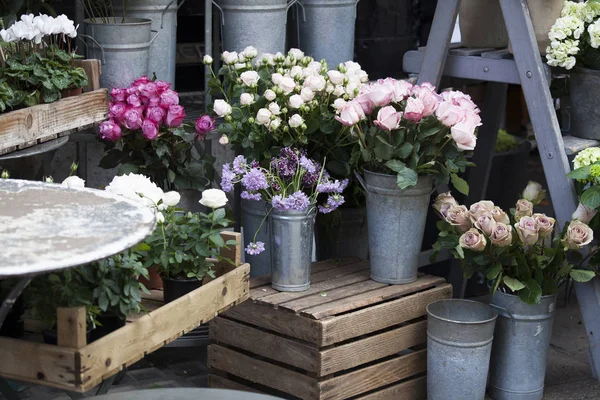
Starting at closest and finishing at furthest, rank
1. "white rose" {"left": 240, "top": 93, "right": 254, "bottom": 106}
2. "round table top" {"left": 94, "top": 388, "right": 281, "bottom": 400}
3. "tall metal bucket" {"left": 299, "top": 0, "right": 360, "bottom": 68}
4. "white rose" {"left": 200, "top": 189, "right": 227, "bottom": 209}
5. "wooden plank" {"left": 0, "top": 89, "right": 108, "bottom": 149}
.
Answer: "round table top" {"left": 94, "top": 388, "right": 281, "bottom": 400} → "white rose" {"left": 200, "top": 189, "right": 227, "bottom": 209} → "wooden plank" {"left": 0, "top": 89, "right": 108, "bottom": 149} → "white rose" {"left": 240, "top": 93, "right": 254, "bottom": 106} → "tall metal bucket" {"left": 299, "top": 0, "right": 360, "bottom": 68}

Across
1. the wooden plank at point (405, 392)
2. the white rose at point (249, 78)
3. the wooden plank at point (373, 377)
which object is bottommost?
the wooden plank at point (405, 392)

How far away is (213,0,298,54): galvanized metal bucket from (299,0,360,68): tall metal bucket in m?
0.17

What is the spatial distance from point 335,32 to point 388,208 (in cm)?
84

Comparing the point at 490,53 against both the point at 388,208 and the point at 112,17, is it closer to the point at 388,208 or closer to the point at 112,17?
the point at 388,208

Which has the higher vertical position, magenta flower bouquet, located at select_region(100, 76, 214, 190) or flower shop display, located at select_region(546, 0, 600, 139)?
flower shop display, located at select_region(546, 0, 600, 139)

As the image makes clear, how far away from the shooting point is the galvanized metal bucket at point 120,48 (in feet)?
10.8

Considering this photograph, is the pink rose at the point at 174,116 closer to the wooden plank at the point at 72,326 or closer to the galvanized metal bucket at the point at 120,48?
the galvanized metal bucket at the point at 120,48

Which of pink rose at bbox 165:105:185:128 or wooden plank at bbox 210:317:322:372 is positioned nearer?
wooden plank at bbox 210:317:322:372

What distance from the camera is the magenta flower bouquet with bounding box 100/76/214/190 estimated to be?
319cm

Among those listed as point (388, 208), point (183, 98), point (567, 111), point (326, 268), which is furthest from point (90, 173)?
point (567, 111)

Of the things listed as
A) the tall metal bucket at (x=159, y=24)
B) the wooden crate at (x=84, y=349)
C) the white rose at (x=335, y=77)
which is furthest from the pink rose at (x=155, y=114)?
the wooden crate at (x=84, y=349)

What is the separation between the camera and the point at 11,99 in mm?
2883

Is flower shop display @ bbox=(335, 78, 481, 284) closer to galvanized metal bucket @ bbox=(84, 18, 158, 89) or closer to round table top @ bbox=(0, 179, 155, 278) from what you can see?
galvanized metal bucket @ bbox=(84, 18, 158, 89)

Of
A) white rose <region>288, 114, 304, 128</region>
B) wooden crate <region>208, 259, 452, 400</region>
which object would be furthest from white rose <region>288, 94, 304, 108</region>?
wooden crate <region>208, 259, 452, 400</region>
